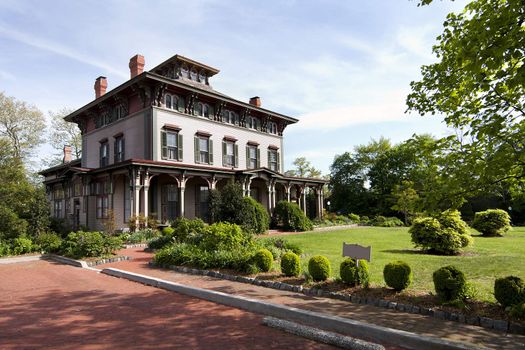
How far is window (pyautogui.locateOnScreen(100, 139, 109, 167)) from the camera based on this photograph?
2744 centimetres

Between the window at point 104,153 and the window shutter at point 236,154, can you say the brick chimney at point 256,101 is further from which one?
the window at point 104,153

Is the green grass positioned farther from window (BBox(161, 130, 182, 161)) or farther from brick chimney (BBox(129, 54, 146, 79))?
brick chimney (BBox(129, 54, 146, 79))

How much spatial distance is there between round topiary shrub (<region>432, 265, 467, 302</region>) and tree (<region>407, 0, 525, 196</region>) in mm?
1725

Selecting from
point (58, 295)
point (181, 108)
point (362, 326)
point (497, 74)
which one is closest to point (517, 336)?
point (362, 326)

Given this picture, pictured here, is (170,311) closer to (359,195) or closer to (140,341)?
(140,341)

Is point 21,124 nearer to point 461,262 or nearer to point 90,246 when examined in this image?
point 90,246

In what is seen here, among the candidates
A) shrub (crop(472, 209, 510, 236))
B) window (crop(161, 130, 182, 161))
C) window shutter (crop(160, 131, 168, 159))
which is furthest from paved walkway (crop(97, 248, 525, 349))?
shrub (crop(472, 209, 510, 236))

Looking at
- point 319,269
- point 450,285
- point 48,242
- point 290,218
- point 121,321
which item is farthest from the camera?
point 290,218

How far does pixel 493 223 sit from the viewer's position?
20.5m

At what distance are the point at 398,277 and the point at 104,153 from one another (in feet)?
83.4

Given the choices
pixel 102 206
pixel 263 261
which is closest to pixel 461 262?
pixel 263 261

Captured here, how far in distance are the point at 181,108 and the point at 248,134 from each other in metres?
6.62

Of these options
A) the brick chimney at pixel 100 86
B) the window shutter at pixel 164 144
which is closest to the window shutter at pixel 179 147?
the window shutter at pixel 164 144

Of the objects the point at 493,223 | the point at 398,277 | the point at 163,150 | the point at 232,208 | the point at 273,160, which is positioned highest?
the point at 273,160
